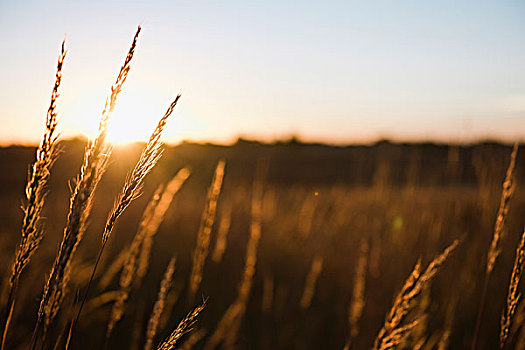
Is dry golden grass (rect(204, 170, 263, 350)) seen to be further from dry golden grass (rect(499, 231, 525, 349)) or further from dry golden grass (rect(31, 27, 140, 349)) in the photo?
dry golden grass (rect(31, 27, 140, 349))

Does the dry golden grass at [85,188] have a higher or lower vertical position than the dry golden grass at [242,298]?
higher

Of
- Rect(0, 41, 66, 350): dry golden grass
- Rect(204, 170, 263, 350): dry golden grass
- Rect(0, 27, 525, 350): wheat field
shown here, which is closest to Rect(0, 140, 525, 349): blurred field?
Rect(0, 27, 525, 350): wheat field

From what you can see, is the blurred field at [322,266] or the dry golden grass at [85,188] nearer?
the dry golden grass at [85,188]

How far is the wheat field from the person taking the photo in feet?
3.19

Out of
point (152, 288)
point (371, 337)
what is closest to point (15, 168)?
point (152, 288)

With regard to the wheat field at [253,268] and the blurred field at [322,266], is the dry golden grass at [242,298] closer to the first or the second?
the wheat field at [253,268]

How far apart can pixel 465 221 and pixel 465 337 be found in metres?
2.23

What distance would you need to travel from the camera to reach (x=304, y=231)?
4395 mm

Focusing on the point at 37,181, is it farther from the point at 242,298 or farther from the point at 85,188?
the point at 242,298

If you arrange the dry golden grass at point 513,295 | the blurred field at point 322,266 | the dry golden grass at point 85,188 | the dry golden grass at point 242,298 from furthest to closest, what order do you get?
A: 1. the blurred field at point 322,266
2. the dry golden grass at point 242,298
3. the dry golden grass at point 513,295
4. the dry golden grass at point 85,188

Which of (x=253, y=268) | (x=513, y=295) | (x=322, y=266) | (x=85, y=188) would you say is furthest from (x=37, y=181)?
(x=322, y=266)

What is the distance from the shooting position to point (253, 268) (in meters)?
2.58

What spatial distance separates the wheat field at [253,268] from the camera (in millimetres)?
974

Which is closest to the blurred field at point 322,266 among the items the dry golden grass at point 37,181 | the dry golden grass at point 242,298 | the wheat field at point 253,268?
the wheat field at point 253,268
